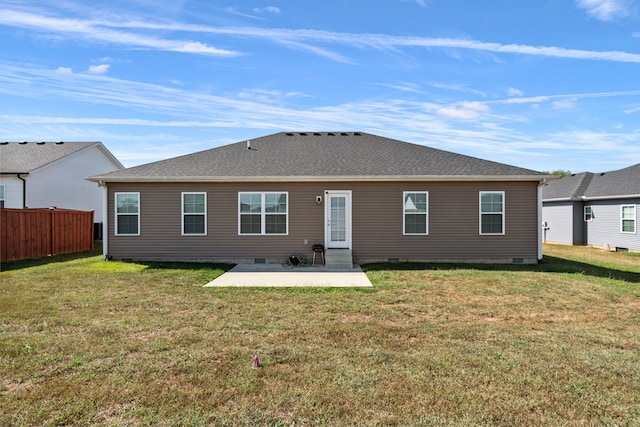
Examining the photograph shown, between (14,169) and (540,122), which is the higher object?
(540,122)

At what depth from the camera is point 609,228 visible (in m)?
17.5

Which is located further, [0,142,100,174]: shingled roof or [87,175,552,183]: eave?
[0,142,100,174]: shingled roof

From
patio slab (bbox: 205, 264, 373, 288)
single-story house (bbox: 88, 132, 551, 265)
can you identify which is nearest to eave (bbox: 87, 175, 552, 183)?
single-story house (bbox: 88, 132, 551, 265)

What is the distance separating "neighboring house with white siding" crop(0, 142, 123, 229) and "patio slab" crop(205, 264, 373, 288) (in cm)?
1330

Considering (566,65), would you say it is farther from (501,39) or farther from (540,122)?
(540,122)

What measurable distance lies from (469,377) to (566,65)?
45.1 feet

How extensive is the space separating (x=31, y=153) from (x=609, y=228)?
29756mm

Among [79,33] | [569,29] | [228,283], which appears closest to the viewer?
[228,283]

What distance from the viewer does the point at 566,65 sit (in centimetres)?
1298

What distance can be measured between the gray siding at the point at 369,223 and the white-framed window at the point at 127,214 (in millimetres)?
200

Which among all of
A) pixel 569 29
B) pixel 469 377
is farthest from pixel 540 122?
pixel 469 377

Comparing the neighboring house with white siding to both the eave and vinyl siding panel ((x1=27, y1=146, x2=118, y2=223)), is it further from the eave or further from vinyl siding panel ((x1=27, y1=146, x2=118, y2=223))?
the eave

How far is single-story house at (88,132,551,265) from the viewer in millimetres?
11664

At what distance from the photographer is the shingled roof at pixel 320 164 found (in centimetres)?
1140
